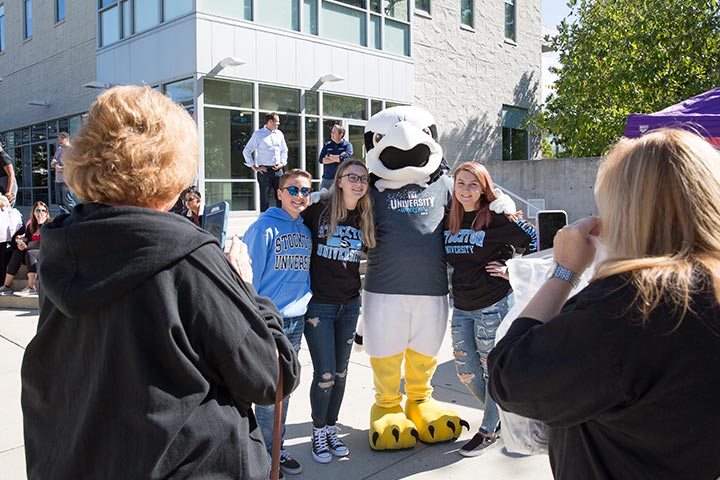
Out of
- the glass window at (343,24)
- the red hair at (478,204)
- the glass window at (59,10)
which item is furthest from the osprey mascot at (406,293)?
the glass window at (59,10)

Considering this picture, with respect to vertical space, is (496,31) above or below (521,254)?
above

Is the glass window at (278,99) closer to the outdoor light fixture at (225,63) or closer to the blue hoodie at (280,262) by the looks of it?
the outdoor light fixture at (225,63)

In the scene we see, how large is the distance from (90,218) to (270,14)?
37.8 feet

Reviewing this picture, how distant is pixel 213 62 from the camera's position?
36.6 feet

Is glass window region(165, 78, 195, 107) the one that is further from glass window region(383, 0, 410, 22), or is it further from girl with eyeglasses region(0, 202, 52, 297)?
glass window region(383, 0, 410, 22)

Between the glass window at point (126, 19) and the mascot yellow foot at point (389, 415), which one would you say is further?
the glass window at point (126, 19)

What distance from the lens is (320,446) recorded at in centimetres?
358

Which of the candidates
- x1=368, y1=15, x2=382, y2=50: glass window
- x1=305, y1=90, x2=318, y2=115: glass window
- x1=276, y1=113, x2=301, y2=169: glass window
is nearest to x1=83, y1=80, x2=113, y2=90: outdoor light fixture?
x1=276, y1=113, x2=301, y2=169: glass window

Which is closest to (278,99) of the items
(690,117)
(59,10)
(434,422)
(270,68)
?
(270,68)

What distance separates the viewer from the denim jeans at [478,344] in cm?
366

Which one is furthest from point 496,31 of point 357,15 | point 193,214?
point 193,214

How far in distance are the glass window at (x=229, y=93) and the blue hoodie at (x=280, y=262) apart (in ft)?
27.8

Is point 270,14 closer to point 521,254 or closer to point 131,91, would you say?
point 521,254

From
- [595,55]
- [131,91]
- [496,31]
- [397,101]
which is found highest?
[496,31]
